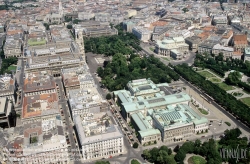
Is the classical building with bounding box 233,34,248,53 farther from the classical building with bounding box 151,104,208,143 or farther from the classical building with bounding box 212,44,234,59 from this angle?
the classical building with bounding box 151,104,208,143

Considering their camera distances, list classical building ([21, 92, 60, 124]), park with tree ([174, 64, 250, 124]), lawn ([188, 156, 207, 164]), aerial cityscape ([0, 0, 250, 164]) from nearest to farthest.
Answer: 1. lawn ([188, 156, 207, 164])
2. aerial cityscape ([0, 0, 250, 164])
3. classical building ([21, 92, 60, 124])
4. park with tree ([174, 64, 250, 124])

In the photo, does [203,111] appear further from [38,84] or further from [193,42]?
[193,42]

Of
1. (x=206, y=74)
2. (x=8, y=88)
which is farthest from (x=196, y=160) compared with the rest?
(x=8, y=88)

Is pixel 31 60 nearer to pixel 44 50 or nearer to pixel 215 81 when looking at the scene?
pixel 44 50

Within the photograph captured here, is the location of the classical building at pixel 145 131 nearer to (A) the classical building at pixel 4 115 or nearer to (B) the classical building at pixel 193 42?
(A) the classical building at pixel 4 115

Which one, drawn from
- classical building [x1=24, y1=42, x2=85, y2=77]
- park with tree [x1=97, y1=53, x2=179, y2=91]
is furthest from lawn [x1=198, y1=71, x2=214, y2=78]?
classical building [x1=24, y1=42, x2=85, y2=77]

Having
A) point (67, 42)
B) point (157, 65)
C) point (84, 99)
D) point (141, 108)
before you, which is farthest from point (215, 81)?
point (67, 42)

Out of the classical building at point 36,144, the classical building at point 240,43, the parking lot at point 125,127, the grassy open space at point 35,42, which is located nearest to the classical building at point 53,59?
the grassy open space at point 35,42
